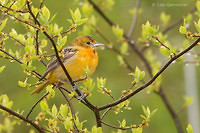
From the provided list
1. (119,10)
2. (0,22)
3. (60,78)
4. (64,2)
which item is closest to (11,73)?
(64,2)

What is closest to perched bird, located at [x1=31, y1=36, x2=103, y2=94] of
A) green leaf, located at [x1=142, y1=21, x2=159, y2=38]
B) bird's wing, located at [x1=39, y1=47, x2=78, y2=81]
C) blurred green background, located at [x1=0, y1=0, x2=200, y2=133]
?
bird's wing, located at [x1=39, y1=47, x2=78, y2=81]

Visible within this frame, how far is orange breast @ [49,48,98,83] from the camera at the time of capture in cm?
357

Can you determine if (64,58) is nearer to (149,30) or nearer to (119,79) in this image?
(149,30)

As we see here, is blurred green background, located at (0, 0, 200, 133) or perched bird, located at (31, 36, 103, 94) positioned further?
blurred green background, located at (0, 0, 200, 133)

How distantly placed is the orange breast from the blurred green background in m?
2.08

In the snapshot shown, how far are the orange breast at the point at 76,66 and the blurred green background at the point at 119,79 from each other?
2.08m

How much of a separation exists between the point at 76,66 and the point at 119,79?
10.5 feet

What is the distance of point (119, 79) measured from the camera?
6750mm

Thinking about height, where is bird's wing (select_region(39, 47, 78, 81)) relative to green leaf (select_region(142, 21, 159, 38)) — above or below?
above

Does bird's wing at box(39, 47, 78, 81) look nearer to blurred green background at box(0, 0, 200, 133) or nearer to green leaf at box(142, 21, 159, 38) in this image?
green leaf at box(142, 21, 159, 38)

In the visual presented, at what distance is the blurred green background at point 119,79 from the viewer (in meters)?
6.04

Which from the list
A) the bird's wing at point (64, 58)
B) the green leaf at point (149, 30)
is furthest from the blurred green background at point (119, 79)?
the green leaf at point (149, 30)

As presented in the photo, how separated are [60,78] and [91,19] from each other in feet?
3.62

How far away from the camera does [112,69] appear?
22.3ft
